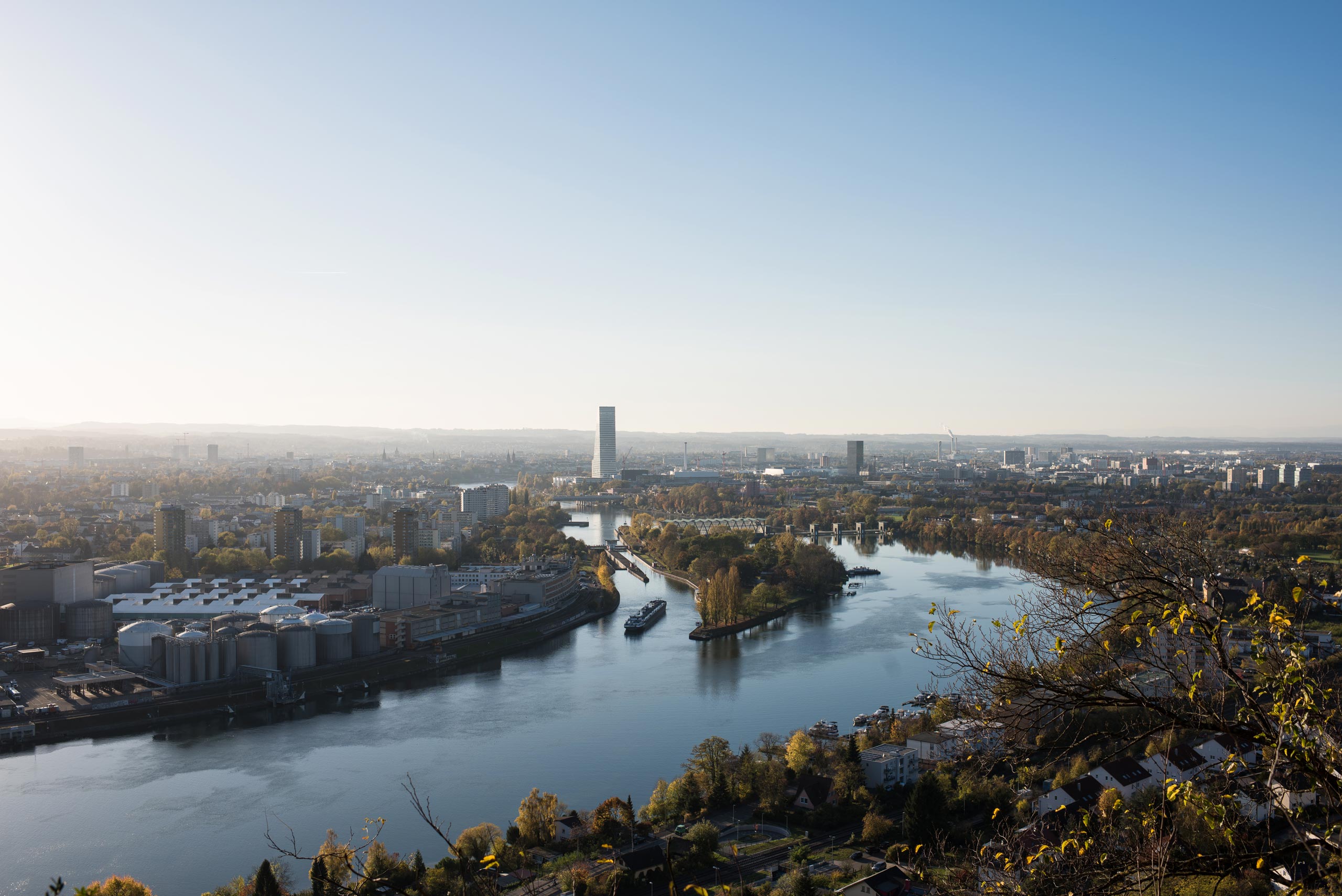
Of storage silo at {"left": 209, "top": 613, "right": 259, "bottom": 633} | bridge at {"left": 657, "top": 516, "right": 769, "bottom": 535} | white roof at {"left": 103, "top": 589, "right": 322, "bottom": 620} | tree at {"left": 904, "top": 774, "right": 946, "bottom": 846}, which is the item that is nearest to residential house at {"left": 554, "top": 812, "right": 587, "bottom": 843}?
tree at {"left": 904, "top": 774, "right": 946, "bottom": 846}

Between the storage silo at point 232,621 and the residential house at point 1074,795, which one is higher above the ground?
the residential house at point 1074,795

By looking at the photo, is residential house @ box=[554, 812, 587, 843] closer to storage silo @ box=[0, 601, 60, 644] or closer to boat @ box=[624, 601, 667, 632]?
boat @ box=[624, 601, 667, 632]

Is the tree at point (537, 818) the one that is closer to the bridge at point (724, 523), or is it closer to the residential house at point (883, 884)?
the residential house at point (883, 884)

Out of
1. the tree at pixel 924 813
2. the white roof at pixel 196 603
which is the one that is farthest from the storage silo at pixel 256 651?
the tree at pixel 924 813

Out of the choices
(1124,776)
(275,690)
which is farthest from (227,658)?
(1124,776)

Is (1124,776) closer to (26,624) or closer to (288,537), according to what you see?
(26,624)

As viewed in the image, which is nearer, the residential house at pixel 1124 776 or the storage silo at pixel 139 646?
the residential house at pixel 1124 776
